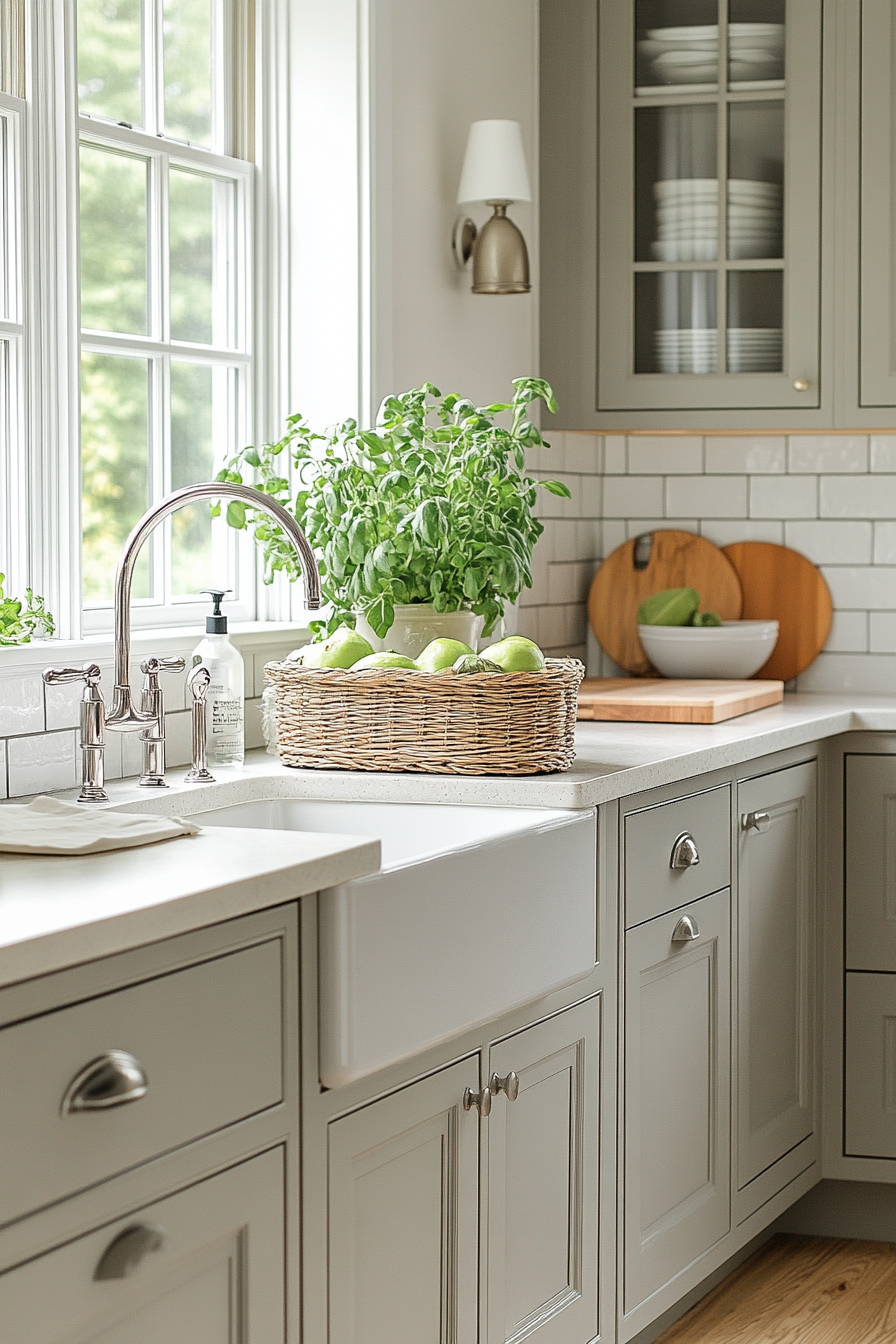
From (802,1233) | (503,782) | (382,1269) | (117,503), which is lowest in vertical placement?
(802,1233)

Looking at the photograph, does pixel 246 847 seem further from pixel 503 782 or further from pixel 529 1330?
pixel 529 1330

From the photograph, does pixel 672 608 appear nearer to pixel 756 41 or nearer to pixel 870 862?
pixel 870 862

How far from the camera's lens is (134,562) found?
2.09 m

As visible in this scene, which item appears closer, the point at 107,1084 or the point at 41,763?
the point at 107,1084

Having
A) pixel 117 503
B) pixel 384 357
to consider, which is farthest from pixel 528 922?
pixel 384 357

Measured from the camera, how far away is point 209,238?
2814 mm

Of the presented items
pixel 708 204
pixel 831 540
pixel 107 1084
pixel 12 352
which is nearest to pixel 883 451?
pixel 831 540

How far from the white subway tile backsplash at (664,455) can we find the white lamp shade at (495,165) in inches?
36.7

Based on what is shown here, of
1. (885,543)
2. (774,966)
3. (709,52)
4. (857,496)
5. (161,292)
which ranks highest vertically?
(709,52)

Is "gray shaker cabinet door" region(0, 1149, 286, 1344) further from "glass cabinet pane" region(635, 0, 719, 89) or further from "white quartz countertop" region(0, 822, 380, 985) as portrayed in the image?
"glass cabinet pane" region(635, 0, 719, 89)

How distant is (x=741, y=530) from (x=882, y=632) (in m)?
0.39

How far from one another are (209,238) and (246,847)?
1480mm

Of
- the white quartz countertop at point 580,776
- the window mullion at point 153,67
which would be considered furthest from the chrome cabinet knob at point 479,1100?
the window mullion at point 153,67

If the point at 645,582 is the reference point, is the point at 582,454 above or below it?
above
